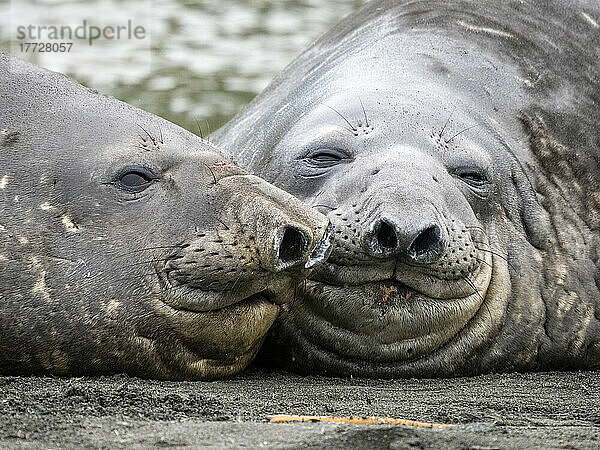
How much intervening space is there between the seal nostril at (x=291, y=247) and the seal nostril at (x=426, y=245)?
554 mm

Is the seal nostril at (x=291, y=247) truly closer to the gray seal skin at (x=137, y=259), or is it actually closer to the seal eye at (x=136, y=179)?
the gray seal skin at (x=137, y=259)

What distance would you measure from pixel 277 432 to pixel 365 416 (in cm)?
52

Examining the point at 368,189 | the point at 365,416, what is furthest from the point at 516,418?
the point at 368,189

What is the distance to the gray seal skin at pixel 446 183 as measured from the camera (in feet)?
16.9

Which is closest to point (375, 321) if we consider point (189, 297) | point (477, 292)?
point (477, 292)

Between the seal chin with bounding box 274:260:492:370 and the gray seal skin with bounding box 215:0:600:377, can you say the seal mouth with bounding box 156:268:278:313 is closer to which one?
the seal chin with bounding box 274:260:492:370

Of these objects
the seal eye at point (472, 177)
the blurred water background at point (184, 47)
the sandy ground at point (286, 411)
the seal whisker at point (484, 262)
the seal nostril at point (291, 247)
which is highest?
the blurred water background at point (184, 47)

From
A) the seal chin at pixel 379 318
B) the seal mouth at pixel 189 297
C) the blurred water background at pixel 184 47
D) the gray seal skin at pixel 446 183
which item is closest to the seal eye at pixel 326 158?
the gray seal skin at pixel 446 183

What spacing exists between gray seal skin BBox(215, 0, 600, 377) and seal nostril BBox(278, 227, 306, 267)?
457 mm

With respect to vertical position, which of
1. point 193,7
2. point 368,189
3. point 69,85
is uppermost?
point 193,7

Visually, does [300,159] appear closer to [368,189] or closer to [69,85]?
[368,189]

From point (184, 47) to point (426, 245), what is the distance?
10.7 meters

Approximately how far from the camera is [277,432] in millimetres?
3779

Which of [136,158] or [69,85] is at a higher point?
[69,85]
